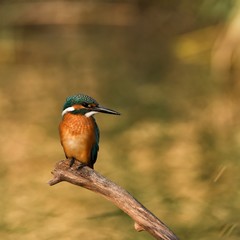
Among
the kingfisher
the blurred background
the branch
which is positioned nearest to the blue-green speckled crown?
the kingfisher

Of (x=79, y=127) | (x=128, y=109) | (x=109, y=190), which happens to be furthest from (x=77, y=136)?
(x=128, y=109)

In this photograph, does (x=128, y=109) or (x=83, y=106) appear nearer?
(x=83, y=106)

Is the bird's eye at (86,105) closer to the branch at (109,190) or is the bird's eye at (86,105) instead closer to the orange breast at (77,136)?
the orange breast at (77,136)

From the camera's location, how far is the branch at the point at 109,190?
7.92ft

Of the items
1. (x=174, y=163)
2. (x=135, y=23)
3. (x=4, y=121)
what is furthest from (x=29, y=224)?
(x=135, y=23)

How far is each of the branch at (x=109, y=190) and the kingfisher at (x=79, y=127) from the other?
0.06 metres

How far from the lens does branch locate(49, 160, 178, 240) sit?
241 cm

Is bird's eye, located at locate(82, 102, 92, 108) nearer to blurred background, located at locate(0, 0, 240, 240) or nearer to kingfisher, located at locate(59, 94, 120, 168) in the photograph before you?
kingfisher, located at locate(59, 94, 120, 168)

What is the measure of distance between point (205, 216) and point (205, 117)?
199 centimetres

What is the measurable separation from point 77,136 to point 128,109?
4.54m

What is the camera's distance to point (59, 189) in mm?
5250

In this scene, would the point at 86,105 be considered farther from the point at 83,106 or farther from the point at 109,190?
the point at 109,190

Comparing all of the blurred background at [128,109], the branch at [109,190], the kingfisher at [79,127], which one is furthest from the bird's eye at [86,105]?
the blurred background at [128,109]

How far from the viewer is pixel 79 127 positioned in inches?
92.7
